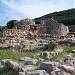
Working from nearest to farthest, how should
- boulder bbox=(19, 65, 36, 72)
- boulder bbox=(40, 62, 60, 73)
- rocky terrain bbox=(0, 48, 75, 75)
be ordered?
rocky terrain bbox=(0, 48, 75, 75) → boulder bbox=(40, 62, 60, 73) → boulder bbox=(19, 65, 36, 72)

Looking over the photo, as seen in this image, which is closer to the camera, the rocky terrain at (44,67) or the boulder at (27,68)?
the rocky terrain at (44,67)

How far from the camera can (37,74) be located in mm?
8906

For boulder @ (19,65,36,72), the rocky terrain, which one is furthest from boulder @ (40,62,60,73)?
boulder @ (19,65,36,72)

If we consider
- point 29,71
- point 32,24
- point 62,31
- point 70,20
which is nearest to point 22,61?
point 29,71

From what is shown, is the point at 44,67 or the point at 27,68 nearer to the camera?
the point at 44,67

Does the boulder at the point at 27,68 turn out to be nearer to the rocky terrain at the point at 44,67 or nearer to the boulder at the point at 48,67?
the rocky terrain at the point at 44,67

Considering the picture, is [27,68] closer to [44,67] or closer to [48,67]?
[44,67]

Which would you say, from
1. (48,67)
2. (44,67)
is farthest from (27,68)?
(48,67)

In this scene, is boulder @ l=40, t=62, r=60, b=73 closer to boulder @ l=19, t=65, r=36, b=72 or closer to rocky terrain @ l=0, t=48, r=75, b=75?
rocky terrain @ l=0, t=48, r=75, b=75

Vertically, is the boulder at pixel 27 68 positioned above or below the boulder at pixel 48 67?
below

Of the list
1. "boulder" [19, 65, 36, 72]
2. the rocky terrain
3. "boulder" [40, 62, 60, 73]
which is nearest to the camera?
the rocky terrain

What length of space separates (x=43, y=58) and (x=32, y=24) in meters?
29.2

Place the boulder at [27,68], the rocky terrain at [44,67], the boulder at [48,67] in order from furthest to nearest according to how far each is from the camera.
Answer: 1. the boulder at [27,68]
2. the boulder at [48,67]
3. the rocky terrain at [44,67]

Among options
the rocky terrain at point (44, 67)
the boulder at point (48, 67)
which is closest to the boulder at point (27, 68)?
the rocky terrain at point (44, 67)
